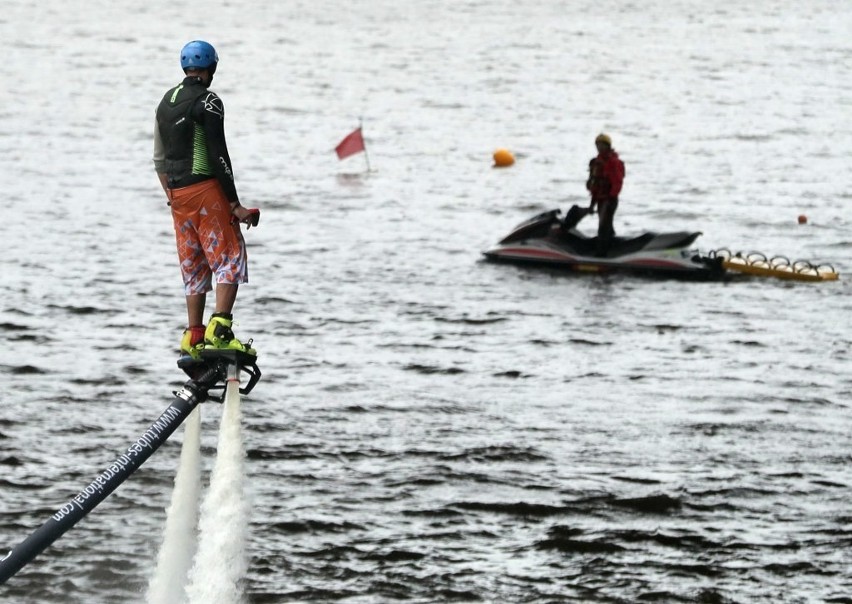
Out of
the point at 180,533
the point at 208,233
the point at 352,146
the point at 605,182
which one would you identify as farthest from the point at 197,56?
the point at 352,146

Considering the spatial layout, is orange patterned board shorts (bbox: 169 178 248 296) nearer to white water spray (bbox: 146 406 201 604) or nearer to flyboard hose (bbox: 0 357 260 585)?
flyboard hose (bbox: 0 357 260 585)

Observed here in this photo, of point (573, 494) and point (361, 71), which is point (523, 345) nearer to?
point (573, 494)

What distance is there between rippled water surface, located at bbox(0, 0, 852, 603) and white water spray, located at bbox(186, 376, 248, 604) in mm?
778

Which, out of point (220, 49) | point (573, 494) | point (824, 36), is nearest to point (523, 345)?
point (573, 494)

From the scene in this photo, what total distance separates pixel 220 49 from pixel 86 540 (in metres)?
69.2

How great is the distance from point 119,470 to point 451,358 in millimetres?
20029

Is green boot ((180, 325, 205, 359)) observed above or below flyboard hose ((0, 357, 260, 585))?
above

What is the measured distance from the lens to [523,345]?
Result: 110ft

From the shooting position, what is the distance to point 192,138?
42.0 ft

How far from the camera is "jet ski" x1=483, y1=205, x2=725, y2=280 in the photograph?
38.1m

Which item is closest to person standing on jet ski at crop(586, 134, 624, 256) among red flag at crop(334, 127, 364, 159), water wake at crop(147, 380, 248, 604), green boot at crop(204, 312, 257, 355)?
red flag at crop(334, 127, 364, 159)

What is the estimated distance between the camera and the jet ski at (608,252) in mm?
38062

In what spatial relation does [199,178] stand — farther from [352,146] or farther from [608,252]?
[352,146]

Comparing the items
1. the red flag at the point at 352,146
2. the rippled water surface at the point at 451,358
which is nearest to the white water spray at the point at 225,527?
the rippled water surface at the point at 451,358
